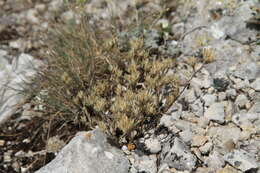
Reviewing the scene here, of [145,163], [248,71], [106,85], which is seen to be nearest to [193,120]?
[145,163]

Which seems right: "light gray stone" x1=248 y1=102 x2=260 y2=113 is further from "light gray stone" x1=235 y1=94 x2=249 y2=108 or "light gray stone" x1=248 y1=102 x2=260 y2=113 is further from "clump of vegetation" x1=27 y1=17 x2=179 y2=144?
"clump of vegetation" x1=27 y1=17 x2=179 y2=144

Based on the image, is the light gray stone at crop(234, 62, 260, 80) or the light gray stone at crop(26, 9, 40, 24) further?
the light gray stone at crop(26, 9, 40, 24)

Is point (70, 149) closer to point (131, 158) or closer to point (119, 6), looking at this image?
point (131, 158)

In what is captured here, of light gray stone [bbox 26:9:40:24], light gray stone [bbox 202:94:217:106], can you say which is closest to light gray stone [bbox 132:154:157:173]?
light gray stone [bbox 202:94:217:106]

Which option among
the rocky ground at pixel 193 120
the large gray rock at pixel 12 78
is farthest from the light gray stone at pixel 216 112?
the large gray rock at pixel 12 78

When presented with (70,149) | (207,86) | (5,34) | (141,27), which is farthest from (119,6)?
(70,149)

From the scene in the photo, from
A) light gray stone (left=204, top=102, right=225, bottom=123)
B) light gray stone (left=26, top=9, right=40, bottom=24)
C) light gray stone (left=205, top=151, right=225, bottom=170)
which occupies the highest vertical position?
light gray stone (left=26, top=9, right=40, bottom=24)

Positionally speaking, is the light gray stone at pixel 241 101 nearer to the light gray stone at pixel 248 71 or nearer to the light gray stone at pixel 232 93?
the light gray stone at pixel 232 93

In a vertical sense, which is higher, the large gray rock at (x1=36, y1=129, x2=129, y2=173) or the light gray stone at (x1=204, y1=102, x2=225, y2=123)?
the light gray stone at (x1=204, y1=102, x2=225, y2=123)
